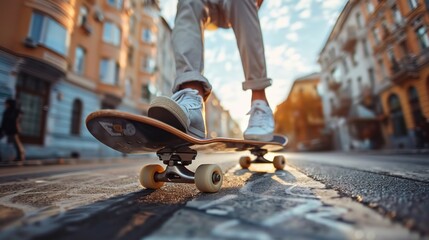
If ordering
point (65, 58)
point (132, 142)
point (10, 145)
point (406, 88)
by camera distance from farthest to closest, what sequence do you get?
1. point (406, 88)
2. point (65, 58)
3. point (10, 145)
4. point (132, 142)

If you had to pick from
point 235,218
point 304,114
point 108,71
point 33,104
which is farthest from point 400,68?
point 304,114

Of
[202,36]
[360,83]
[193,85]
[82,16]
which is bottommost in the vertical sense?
[193,85]

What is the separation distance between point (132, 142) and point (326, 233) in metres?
0.77

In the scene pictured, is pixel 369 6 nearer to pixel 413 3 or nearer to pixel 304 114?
pixel 413 3

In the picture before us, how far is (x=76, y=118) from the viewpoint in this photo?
10.4 metres

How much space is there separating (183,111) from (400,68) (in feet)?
31.8

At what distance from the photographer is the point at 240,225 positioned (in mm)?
463

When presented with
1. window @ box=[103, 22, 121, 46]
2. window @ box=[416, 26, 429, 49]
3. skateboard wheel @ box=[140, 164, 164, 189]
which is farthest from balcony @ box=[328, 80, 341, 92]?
skateboard wheel @ box=[140, 164, 164, 189]

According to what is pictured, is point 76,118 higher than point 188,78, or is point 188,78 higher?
point 76,118

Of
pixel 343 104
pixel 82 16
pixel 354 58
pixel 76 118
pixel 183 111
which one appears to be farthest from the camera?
pixel 343 104

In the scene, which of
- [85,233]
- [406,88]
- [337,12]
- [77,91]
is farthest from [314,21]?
[406,88]

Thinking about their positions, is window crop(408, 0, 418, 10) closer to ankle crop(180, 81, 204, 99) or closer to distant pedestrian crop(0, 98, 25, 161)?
ankle crop(180, 81, 204, 99)

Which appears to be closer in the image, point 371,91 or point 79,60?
point 79,60

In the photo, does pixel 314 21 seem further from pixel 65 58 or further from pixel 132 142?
pixel 65 58
